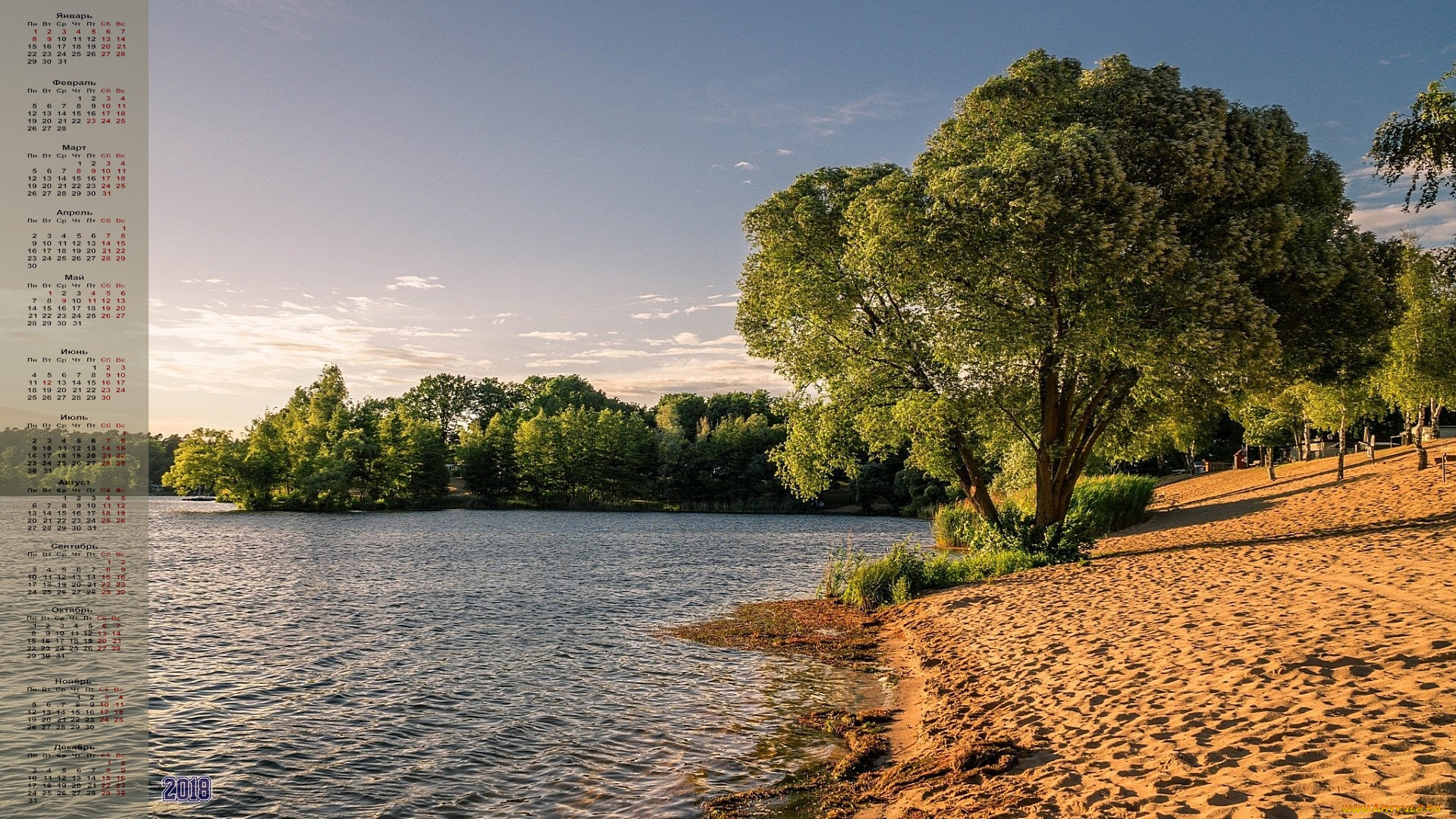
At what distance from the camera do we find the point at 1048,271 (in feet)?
78.8

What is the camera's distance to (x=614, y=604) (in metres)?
28.0

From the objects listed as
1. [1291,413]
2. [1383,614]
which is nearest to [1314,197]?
[1383,614]

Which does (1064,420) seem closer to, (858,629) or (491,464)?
(858,629)

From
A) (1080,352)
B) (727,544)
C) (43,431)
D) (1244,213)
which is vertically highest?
(1244,213)

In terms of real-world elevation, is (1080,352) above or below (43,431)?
above

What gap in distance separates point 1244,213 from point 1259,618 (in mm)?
13399

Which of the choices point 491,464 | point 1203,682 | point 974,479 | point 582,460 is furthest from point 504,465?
point 1203,682

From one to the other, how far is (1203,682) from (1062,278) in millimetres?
14496

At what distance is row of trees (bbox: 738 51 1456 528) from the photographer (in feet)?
73.0

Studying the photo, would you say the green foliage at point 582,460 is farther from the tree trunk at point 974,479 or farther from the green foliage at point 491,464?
the tree trunk at point 974,479

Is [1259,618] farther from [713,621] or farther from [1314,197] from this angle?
[1314,197]

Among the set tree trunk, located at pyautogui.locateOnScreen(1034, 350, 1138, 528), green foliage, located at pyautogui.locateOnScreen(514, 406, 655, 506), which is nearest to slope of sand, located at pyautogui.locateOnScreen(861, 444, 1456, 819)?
tree trunk, located at pyautogui.locateOnScreen(1034, 350, 1138, 528)

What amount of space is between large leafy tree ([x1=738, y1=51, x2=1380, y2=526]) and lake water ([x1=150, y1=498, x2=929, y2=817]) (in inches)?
349

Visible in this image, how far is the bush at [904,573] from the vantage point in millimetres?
25250
